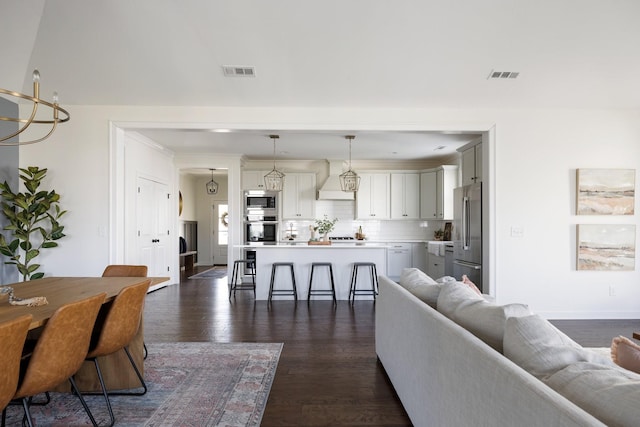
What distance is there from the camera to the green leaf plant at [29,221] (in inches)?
162

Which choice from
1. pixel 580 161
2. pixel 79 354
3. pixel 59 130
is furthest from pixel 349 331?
pixel 59 130

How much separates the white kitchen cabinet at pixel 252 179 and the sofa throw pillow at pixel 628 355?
7.12 m

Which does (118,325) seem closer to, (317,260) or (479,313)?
(479,313)

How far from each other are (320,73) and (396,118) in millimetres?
1249

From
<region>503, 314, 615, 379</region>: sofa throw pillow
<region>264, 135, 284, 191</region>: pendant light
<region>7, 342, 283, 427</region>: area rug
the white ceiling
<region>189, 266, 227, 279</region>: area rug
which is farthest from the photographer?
<region>189, 266, 227, 279</region>: area rug

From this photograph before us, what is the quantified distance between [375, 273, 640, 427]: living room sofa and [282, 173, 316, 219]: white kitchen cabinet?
19.1 ft

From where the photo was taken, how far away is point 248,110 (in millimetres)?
4707

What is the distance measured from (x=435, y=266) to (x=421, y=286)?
4.95m

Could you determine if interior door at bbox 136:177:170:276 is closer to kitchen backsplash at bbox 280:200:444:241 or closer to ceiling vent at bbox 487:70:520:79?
kitchen backsplash at bbox 280:200:444:241

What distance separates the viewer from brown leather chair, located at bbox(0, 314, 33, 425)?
4.50ft

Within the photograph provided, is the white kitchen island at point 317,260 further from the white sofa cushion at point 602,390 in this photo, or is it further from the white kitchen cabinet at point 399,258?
the white sofa cushion at point 602,390

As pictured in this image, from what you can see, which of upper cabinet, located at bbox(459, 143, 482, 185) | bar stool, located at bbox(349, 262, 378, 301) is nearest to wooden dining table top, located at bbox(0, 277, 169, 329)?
bar stool, located at bbox(349, 262, 378, 301)

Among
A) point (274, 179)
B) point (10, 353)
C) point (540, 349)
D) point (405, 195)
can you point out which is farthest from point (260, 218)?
point (540, 349)

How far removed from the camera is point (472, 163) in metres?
5.29
